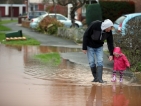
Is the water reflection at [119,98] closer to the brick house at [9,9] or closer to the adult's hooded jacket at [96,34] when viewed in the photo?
the adult's hooded jacket at [96,34]

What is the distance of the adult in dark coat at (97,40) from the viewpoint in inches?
389

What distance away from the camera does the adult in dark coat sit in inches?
389

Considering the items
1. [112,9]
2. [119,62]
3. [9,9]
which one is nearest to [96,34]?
[119,62]

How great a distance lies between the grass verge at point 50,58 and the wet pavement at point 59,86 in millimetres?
240

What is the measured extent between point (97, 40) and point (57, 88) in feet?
4.73

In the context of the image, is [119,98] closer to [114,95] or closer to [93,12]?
[114,95]

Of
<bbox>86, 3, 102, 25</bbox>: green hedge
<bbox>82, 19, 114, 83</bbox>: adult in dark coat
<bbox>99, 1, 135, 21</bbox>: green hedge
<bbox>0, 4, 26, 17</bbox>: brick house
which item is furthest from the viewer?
<bbox>0, 4, 26, 17</bbox>: brick house

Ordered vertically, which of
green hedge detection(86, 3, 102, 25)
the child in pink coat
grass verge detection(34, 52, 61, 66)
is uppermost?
green hedge detection(86, 3, 102, 25)

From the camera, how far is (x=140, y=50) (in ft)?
39.9

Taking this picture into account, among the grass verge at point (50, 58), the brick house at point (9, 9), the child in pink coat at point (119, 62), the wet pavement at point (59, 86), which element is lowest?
the brick house at point (9, 9)

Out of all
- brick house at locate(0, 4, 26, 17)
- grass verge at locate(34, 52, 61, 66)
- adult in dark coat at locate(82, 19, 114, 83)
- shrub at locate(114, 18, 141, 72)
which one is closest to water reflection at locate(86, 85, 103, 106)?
adult in dark coat at locate(82, 19, 114, 83)

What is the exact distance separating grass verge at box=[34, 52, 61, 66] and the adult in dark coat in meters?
3.34

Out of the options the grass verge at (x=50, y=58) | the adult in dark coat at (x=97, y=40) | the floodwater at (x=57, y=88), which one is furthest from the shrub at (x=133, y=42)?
the grass verge at (x=50, y=58)

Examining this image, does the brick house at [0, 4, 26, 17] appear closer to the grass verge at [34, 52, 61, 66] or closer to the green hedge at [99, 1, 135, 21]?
the green hedge at [99, 1, 135, 21]
